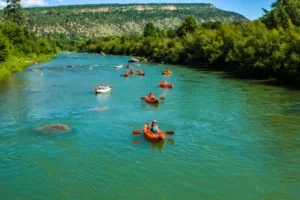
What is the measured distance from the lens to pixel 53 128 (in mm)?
22156

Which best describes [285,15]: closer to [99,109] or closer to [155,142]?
[99,109]

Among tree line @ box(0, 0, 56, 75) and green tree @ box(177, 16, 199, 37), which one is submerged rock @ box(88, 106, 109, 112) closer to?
tree line @ box(0, 0, 56, 75)

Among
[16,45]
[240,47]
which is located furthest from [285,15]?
[16,45]

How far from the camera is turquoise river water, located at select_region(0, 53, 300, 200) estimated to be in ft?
48.1

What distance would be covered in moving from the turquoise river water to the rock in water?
1.63ft

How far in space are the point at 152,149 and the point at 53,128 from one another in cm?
706

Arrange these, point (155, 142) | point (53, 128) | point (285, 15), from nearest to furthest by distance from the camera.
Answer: point (155, 142) < point (53, 128) < point (285, 15)

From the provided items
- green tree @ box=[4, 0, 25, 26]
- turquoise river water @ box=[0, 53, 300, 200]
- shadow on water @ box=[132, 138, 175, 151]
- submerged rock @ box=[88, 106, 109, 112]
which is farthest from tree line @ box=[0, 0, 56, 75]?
shadow on water @ box=[132, 138, 175, 151]

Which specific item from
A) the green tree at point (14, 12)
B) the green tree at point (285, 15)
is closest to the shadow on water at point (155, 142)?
the green tree at point (285, 15)

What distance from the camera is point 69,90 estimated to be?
3872 centimetres

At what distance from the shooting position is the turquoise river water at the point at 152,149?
48.1ft

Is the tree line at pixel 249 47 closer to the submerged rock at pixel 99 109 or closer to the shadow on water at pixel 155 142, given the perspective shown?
the submerged rock at pixel 99 109

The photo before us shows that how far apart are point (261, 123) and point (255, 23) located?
4268 centimetres

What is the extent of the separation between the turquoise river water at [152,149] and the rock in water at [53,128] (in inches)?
19.6
